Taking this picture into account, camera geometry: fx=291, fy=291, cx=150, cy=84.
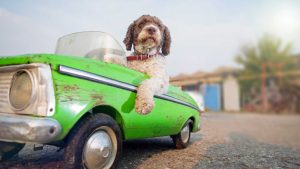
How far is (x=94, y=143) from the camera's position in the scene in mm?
2699

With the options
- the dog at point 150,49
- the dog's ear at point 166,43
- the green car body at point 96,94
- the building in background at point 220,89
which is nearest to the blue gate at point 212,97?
the building in background at point 220,89

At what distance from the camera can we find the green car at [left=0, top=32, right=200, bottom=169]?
89.8 inches

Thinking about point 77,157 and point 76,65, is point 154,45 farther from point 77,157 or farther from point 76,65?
point 77,157

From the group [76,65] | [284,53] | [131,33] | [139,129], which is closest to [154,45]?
[131,33]

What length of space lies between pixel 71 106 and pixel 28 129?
0.38 meters

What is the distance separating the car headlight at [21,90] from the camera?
2.38m

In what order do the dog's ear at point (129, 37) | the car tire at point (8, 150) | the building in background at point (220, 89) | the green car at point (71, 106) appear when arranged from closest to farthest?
1. the green car at point (71, 106)
2. the car tire at point (8, 150)
3. the dog's ear at point (129, 37)
4. the building in background at point (220, 89)

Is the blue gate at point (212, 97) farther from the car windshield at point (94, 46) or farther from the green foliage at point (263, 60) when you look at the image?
the car windshield at point (94, 46)

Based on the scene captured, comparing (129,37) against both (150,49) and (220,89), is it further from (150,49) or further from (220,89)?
(220,89)

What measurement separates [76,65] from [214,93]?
877 inches

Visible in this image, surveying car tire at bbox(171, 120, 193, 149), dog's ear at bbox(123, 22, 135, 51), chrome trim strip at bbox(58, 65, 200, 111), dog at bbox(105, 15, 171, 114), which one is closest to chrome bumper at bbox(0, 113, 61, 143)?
chrome trim strip at bbox(58, 65, 200, 111)

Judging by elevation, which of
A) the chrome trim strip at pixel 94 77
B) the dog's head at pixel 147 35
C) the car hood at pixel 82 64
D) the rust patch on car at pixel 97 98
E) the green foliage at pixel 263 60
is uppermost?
the green foliage at pixel 263 60

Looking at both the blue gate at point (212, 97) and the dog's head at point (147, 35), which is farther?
the blue gate at point (212, 97)

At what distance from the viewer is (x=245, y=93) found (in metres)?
23.8
